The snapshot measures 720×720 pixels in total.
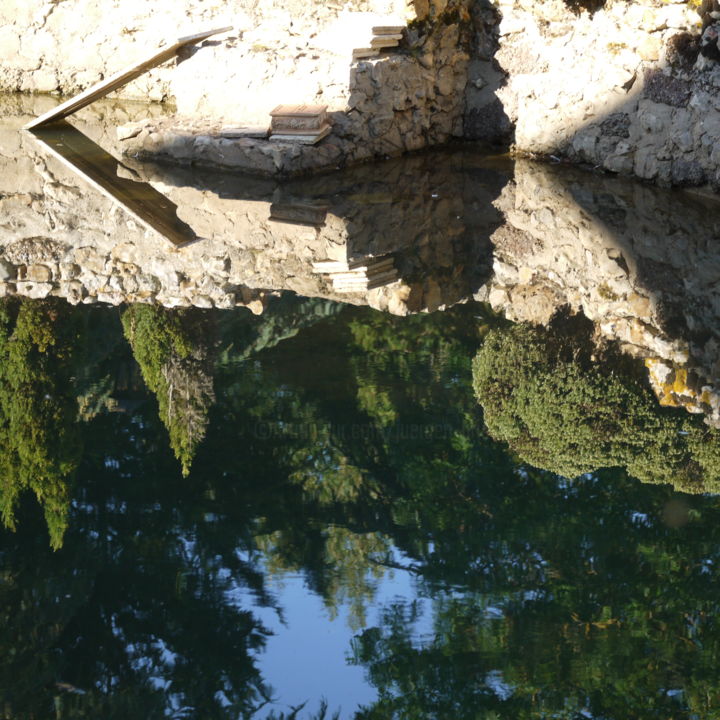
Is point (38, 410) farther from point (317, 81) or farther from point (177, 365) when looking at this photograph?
point (317, 81)

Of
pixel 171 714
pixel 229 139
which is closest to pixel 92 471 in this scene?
pixel 171 714

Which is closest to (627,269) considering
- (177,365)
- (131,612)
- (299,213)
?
(299,213)

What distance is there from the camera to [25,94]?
13164mm

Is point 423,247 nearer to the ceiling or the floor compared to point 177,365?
nearer to the ceiling

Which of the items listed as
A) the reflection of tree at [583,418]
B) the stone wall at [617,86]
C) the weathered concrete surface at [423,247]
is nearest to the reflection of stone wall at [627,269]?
the weathered concrete surface at [423,247]

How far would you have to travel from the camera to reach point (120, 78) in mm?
11117

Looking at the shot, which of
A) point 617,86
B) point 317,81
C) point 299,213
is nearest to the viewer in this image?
point 299,213

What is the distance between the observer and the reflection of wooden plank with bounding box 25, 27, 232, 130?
10.6 meters

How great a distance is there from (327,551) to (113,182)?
233 inches

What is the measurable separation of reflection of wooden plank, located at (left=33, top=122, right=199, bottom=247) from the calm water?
163 centimetres

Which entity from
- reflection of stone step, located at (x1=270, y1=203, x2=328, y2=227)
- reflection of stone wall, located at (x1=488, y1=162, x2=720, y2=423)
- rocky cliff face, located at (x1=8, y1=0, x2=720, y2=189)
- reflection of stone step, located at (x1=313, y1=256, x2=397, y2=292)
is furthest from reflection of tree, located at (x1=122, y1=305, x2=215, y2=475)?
rocky cliff face, located at (x1=8, y1=0, x2=720, y2=189)

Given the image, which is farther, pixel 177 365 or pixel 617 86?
pixel 617 86

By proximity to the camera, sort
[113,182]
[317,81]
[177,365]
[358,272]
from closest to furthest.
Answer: [177,365], [358,272], [113,182], [317,81]

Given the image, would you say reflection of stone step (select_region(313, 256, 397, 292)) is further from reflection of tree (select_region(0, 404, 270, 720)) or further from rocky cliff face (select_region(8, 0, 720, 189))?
rocky cliff face (select_region(8, 0, 720, 189))
